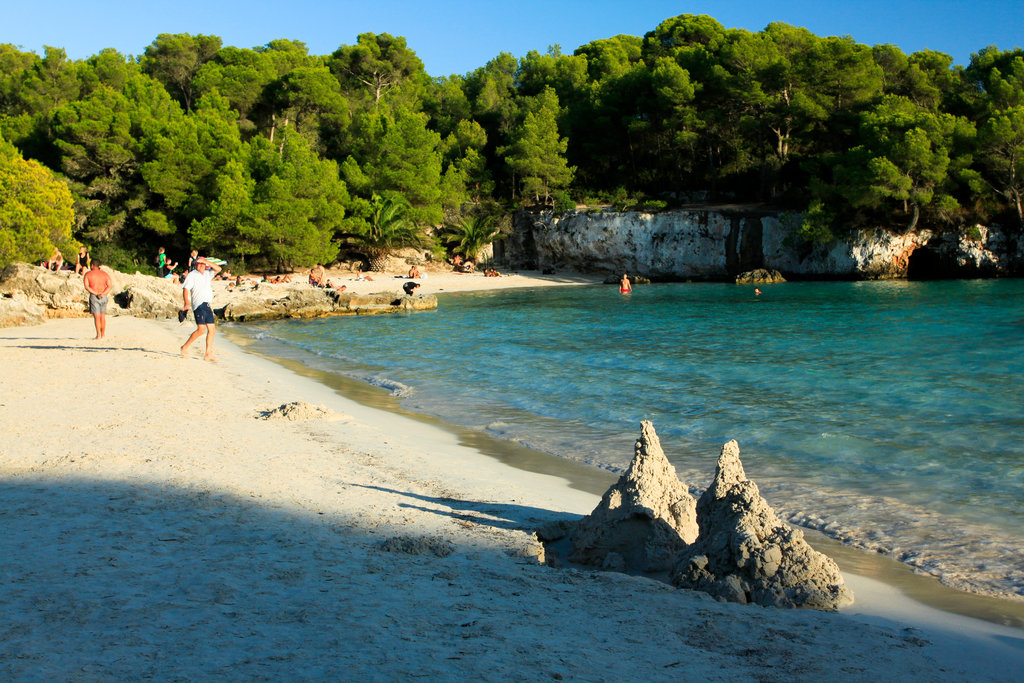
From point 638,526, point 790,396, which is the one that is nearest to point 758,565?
point 638,526

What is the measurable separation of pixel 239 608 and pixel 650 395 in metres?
7.62

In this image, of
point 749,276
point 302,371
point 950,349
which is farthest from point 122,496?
point 749,276

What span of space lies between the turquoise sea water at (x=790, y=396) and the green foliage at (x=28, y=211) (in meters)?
6.59

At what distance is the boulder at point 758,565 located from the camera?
3170mm

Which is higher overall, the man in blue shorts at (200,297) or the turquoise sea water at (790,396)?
the man in blue shorts at (200,297)

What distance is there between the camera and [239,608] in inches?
106

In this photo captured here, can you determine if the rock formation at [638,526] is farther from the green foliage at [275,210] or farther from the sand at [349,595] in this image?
the green foliage at [275,210]

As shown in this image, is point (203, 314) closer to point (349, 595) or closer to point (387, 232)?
point (349, 595)

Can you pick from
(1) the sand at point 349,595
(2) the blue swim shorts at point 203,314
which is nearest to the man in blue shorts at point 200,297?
(2) the blue swim shorts at point 203,314

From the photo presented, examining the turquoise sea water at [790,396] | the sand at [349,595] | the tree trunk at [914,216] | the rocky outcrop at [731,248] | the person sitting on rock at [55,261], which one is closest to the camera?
the sand at [349,595]

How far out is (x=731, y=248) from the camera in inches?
1570

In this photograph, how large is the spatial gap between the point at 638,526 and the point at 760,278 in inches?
1409

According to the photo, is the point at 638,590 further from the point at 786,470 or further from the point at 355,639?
the point at 786,470

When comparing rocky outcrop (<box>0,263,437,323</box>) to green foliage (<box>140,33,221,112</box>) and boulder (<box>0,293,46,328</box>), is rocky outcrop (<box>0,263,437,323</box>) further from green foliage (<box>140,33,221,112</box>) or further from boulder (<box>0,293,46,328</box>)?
green foliage (<box>140,33,221,112</box>)
